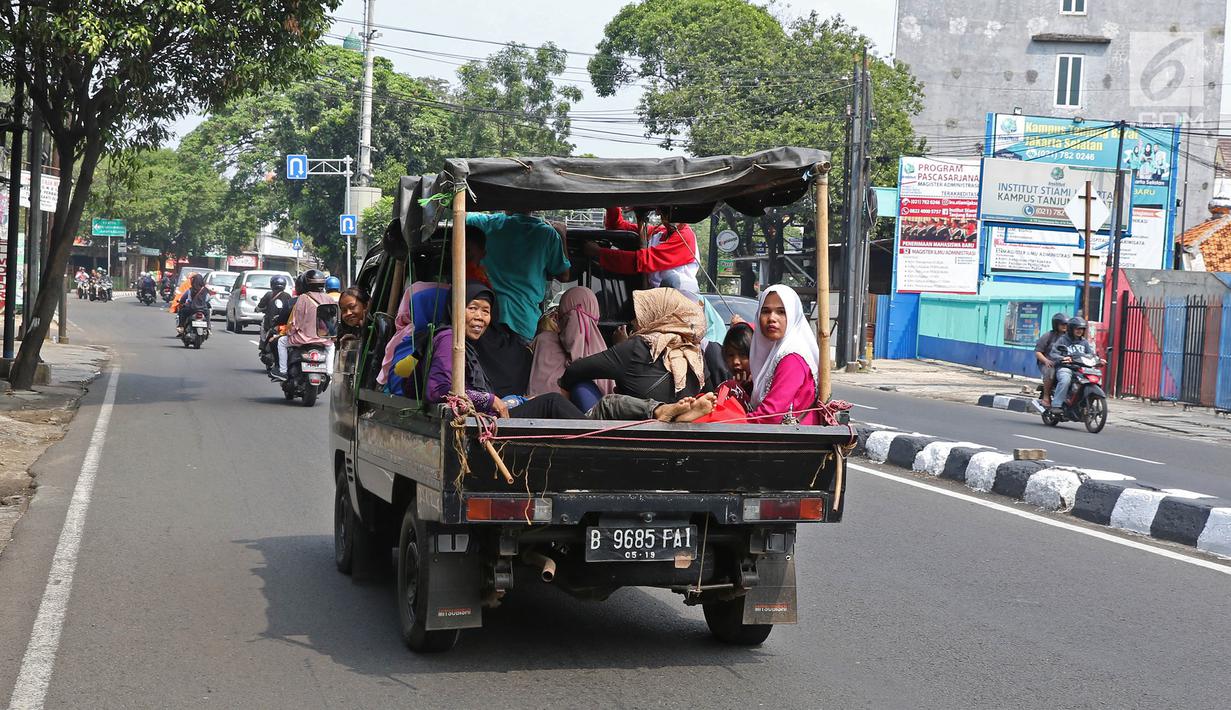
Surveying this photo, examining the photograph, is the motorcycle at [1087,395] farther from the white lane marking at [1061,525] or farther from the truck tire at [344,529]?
the truck tire at [344,529]

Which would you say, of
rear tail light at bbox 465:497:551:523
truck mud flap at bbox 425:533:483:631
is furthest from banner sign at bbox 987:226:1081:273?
rear tail light at bbox 465:497:551:523

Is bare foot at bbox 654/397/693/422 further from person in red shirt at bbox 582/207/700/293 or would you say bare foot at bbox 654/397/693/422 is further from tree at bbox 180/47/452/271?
tree at bbox 180/47/452/271

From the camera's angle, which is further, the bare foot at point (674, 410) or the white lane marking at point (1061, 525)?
the white lane marking at point (1061, 525)

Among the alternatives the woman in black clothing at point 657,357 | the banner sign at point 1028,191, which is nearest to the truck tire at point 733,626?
the woman in black clothing at point 657,357

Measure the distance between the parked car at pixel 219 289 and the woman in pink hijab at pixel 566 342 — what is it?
35.9m

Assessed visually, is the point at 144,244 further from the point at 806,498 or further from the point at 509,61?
the point at 806,498

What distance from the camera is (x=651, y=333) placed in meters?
5.82

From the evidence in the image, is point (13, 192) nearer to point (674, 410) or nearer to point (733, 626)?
point (733, 626)

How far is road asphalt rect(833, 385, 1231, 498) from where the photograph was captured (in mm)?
12938

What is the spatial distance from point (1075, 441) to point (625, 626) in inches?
458

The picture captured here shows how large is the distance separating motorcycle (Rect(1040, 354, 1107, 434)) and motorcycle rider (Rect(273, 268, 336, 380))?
976 cm

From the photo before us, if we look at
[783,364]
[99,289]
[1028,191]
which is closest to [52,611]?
[783,364]

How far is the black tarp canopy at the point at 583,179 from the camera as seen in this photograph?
5285mm

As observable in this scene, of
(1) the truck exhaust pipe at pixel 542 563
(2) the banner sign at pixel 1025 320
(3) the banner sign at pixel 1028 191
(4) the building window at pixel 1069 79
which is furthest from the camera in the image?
(4) the building window at pixel 1069 79
